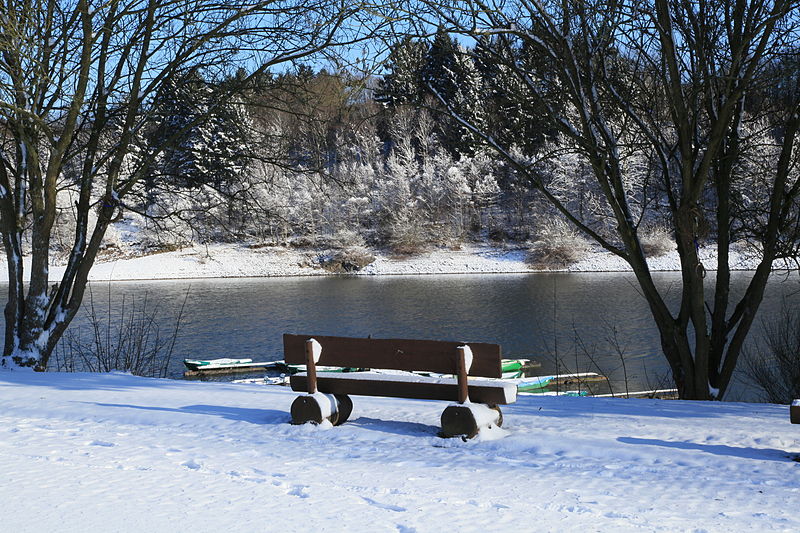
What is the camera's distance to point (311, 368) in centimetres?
585

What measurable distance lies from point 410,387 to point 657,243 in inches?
1673

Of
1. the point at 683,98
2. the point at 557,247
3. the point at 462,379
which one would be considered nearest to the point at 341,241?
the point at 557,247

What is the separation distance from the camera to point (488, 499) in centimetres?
395

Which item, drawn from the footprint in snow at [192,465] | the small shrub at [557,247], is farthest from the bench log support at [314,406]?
the small shrub at [557,247]

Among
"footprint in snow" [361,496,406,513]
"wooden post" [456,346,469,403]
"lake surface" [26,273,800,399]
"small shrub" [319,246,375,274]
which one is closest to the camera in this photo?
"footprint in snow" [361,496,406,513]

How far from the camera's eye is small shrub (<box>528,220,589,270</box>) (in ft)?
155

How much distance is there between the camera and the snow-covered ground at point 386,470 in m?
3.68

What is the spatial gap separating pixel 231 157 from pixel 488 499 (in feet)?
24.8

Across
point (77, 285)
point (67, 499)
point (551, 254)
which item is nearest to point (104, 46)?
point (77, 285)

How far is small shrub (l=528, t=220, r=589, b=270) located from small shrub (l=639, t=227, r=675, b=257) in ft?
12.9

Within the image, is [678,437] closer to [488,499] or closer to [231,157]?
[488,499]

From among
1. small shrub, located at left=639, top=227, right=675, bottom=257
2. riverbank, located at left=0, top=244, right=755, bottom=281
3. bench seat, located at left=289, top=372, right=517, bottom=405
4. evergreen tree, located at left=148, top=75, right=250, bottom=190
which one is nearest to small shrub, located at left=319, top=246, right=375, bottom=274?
riverbank, located at left=0, top=244, right=755, bottom=281

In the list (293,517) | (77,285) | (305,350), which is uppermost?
(77,285)

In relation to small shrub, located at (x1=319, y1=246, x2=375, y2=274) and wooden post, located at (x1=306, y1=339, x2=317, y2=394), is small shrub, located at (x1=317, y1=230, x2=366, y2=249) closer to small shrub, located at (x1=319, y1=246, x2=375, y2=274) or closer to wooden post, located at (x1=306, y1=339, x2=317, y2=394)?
small shrub, located at (x1=319, y1=246, x2=375, y2=274)
